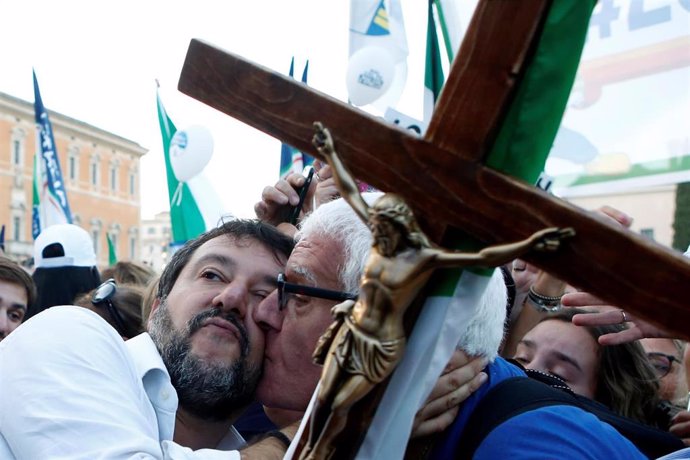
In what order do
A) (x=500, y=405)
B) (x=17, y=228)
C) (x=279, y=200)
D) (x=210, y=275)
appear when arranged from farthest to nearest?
1. (x=17, y=228)
2. (x=279, y=200)
3. (x=210, y=275)
4. (x=500, y=405)

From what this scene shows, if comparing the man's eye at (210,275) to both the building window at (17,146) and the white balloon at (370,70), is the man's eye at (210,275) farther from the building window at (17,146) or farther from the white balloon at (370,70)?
the building window at (17,146)

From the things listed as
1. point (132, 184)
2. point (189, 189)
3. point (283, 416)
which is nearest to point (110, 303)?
point (283, 416)

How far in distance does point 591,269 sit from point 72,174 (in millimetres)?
41073

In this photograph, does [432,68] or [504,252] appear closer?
[504,252]

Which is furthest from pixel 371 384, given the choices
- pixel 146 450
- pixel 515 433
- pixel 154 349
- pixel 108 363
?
pixel 154 349

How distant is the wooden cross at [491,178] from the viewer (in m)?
1.24

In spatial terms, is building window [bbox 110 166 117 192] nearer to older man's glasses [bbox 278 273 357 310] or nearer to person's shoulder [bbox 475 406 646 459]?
older man's glasses [bbox 278 273 357 310]

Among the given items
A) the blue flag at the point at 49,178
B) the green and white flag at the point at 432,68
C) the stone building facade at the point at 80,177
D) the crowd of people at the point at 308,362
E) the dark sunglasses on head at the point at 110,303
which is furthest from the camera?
the stone building facade at the point at 80,177

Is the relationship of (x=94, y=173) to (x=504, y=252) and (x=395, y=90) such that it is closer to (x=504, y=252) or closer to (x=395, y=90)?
(x=395, y=90)

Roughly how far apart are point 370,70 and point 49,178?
5344 mm

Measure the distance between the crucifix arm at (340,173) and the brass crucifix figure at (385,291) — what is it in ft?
0.14

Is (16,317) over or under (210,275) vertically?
under

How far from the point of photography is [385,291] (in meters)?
1.31

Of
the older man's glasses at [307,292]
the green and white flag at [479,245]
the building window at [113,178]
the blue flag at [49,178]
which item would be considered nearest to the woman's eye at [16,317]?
the older man's glasses at [307,292]
